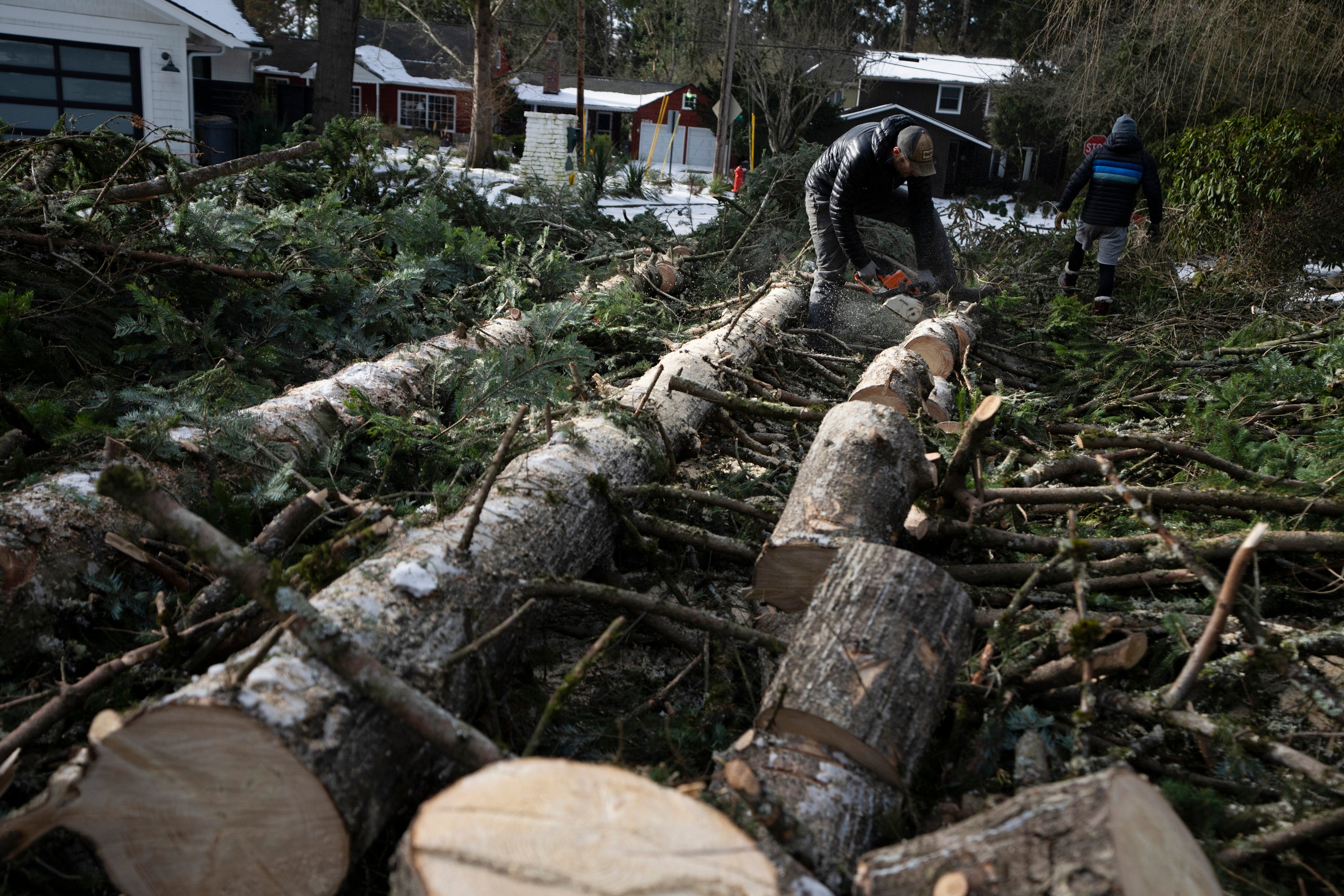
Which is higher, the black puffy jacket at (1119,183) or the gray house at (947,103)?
the gray house at (947,103)

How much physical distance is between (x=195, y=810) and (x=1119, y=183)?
7.69 meters

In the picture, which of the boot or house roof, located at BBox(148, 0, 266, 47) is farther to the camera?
house roof, located at BBox(148, 0, 266, 47)

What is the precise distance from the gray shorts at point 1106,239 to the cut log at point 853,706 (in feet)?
19.7

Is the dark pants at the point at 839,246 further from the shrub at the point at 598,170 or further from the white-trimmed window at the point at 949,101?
the white-trimmed window at the point at 949,101

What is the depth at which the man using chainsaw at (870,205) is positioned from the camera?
5691 mm

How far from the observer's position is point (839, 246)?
6.18m

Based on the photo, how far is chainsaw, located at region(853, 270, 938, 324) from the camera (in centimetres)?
574

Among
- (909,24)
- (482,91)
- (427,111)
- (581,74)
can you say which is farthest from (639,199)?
(909,24)

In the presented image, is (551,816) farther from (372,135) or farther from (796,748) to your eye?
(372,135)

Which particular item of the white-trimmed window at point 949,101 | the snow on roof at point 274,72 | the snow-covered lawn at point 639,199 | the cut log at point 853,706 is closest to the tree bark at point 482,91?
the snow-covered lawn at point 639,199

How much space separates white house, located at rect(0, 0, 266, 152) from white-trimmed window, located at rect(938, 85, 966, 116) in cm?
2152

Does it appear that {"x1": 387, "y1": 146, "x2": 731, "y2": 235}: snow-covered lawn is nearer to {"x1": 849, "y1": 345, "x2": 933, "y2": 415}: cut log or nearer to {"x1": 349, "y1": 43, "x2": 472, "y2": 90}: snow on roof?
{"x1": 849, "y1": 345, "x2": 933, "y2": 415}: cut log

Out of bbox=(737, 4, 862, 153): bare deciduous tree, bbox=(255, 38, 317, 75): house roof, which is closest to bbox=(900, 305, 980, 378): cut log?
bbox=(737, 4, 862, 153): bare deciduous tree

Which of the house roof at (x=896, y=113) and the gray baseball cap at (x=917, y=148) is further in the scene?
the house roof at (x=896, y=113)
